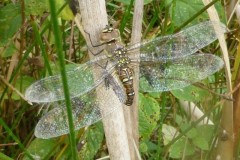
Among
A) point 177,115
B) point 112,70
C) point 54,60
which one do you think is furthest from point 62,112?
point 177,115

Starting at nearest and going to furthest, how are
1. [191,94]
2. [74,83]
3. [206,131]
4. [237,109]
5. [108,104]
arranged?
1. [108,104]
2. [74,83]
3. [237,109]
4. [191,94]
5. [206,131]

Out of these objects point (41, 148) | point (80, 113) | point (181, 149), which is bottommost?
point (181, 149)

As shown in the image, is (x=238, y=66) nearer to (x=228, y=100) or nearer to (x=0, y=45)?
(x=228, y=100)

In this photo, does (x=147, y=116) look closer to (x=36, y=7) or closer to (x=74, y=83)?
(x=74, y=83)

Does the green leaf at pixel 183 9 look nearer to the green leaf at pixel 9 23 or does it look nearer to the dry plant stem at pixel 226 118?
the dry plant stem at pixel 226 118

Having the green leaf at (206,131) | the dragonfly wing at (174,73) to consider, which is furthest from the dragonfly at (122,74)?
the green leaf at (206,131)

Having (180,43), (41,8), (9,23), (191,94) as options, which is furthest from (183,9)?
(9,23)
